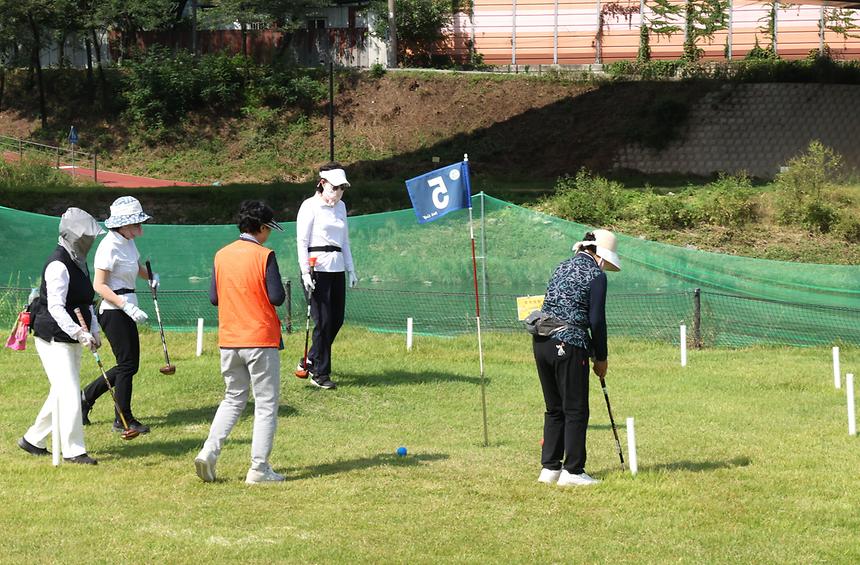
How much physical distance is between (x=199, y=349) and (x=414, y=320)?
11.3ft

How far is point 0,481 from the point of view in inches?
355

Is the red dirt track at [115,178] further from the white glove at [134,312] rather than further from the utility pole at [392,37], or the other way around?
the white glove at [134,312]

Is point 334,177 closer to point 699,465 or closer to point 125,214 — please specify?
point 125,214

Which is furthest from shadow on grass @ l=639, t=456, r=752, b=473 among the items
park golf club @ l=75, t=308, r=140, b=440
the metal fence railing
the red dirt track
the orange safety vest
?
the metal fence railing

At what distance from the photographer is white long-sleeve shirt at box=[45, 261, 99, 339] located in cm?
926

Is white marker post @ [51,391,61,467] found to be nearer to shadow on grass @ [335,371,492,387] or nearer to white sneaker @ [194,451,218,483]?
white sneaker @ [194,451,218,483]

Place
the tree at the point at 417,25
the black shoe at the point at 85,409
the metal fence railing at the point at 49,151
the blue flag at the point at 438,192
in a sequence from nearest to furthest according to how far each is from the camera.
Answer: the black shoe at the point at 85,409 → the blue flag at the point at 438,192 → the metal fence railing at the point at 49,151 → the tree at the point at 417,25

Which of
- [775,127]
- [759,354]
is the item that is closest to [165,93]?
[775,127]

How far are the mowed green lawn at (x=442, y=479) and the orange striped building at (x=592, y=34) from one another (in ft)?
116

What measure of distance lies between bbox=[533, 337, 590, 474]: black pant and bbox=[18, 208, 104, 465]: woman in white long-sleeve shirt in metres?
3.43

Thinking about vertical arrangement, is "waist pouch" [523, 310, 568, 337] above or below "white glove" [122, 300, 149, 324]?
above

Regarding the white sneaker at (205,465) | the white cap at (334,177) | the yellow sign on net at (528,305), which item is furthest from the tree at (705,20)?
the white sneaker at (205,465)

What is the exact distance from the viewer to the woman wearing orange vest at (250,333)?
8.71 m

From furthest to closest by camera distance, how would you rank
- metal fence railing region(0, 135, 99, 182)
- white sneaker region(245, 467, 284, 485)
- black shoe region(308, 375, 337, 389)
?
metal fence railing region(0, 135, 99, 182) < black shoe region(308, 375, 337, 389) < white sneaker region(245, 467, 284, 485)
